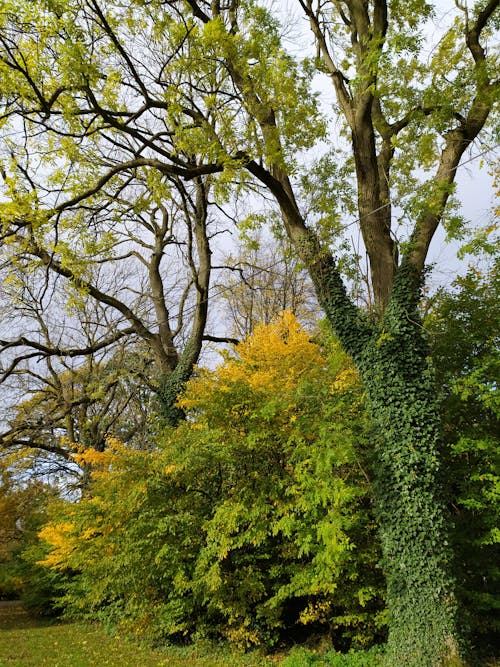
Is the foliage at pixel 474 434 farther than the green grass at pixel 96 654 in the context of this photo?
No

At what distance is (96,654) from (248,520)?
3.82 m

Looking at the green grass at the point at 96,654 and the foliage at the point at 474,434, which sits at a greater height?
the foliage at the point at 474,434

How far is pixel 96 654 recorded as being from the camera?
796cm

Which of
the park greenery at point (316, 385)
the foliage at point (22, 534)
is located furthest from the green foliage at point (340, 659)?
the foliage at point (22, 534)

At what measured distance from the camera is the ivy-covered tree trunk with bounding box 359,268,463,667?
17.9ft

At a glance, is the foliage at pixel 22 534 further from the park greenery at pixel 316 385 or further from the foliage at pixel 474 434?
the foliage at pixel 474 434

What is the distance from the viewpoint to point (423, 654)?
5391mm

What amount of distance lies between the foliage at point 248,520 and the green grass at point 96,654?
0.36 metres

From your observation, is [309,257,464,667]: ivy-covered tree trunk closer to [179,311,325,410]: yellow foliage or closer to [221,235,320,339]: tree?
[179,311,325,410]: yellow foliage

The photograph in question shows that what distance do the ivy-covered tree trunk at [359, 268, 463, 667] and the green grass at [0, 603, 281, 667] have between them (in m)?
2.44

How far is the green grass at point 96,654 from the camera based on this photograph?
6.99 m

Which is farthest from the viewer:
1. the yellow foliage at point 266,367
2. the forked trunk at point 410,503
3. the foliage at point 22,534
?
the foliage at point 22,534

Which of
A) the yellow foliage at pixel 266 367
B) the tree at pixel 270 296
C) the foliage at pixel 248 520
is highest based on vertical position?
the tree at pixel 270 296

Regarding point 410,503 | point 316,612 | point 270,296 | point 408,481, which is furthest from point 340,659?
point 270,296
